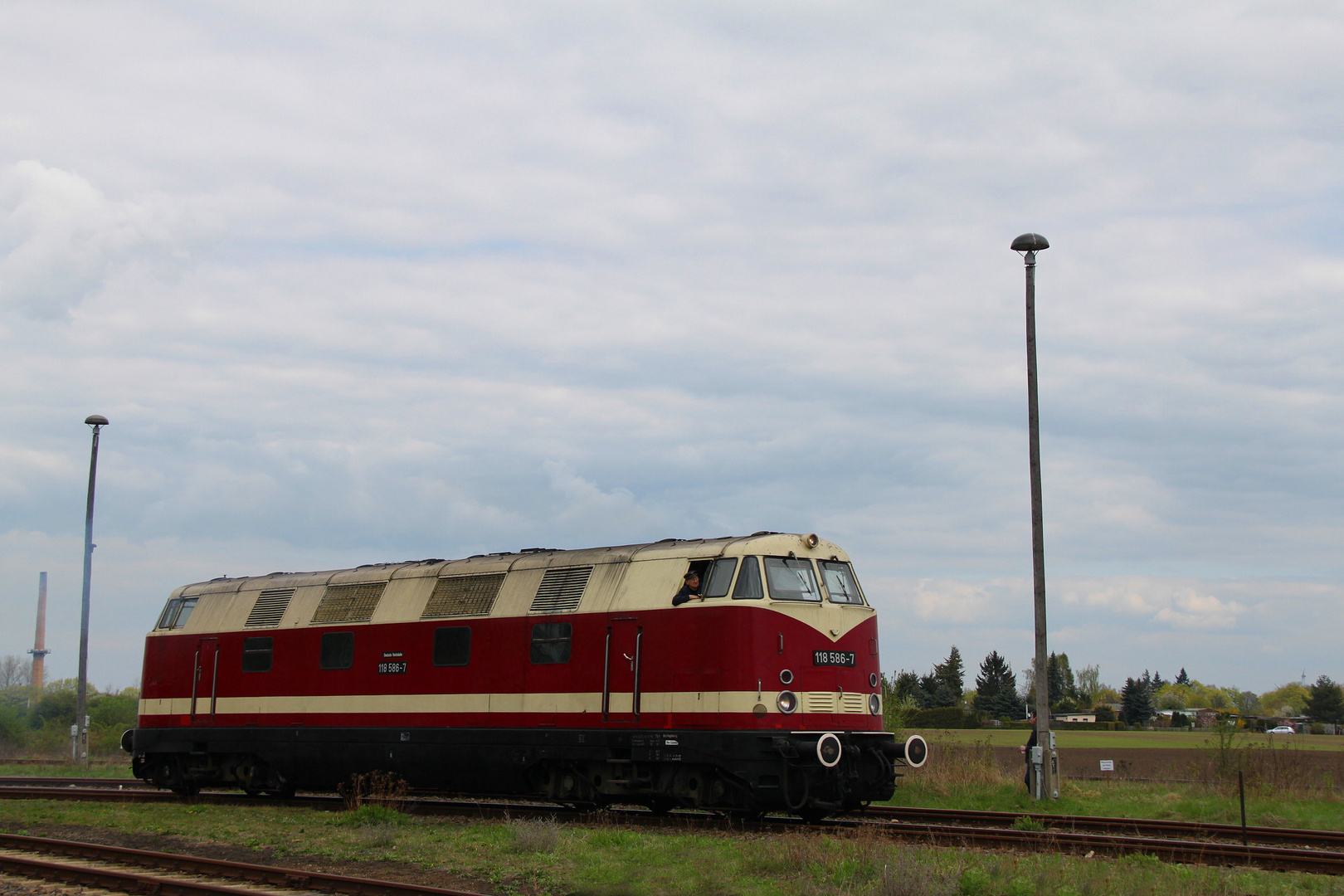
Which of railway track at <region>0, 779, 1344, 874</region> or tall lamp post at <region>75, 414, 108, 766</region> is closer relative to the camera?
railway track at <region>0, 779, 1344, 874</region>

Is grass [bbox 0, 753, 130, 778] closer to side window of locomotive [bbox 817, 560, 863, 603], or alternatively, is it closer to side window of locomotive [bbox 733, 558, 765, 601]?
side window of locomotive [bbox 733, 558, 765, 601]

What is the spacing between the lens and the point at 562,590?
17938 millimetres

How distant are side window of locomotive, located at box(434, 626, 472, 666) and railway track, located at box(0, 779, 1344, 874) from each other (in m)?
2.46

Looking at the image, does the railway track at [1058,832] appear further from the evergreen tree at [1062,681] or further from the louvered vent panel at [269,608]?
the evergreen tree at [1062,681]

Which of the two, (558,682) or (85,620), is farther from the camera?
(85,620)

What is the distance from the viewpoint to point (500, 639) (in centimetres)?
1828

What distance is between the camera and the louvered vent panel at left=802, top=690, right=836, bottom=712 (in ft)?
51.8

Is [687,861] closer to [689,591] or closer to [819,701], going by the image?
[819,701]

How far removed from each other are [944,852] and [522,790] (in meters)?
7.70

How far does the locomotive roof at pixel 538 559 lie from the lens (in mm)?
16438

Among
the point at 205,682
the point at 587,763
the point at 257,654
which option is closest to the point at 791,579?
the point at 587,763

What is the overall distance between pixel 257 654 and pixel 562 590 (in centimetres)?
743

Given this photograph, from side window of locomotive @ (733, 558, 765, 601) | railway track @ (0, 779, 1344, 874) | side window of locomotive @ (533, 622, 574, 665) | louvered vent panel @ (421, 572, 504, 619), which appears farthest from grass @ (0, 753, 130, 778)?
side window of locomotive @ (733, 558, 765, 601)

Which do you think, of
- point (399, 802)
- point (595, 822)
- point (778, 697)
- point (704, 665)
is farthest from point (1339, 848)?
point (399, 802)
